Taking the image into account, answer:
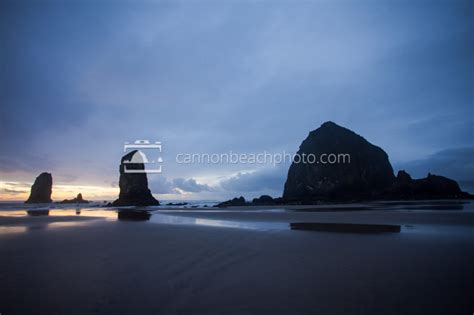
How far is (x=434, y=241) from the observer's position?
31.9 ft

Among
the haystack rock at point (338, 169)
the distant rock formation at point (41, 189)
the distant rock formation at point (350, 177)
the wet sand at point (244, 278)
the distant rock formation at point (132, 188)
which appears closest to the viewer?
the wet sand at point (244, 278)

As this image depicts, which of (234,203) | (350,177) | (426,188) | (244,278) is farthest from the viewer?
(350,177)

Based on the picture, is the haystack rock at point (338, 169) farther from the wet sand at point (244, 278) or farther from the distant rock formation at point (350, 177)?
the wet sand at point (244, 278)

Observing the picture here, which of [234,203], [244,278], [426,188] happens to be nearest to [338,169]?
[426,188]

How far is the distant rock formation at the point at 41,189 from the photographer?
118075mm

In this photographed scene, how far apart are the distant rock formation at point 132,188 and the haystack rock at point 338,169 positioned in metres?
53.0

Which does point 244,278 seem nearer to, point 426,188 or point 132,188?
point 426,188

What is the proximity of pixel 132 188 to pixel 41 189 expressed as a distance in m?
71.3

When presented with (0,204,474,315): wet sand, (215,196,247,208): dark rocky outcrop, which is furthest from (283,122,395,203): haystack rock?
(0,204,474,315): wet sand

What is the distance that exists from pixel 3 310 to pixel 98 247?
5691 millimetres

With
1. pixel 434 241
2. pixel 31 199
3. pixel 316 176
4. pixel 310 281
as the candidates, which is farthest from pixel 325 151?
pixel 31 199

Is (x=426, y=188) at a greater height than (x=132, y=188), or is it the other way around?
(x=132, y=188)

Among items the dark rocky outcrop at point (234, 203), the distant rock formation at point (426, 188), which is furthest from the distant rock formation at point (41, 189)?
the distant rock formation at point (426, 188)

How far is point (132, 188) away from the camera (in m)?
85.3
